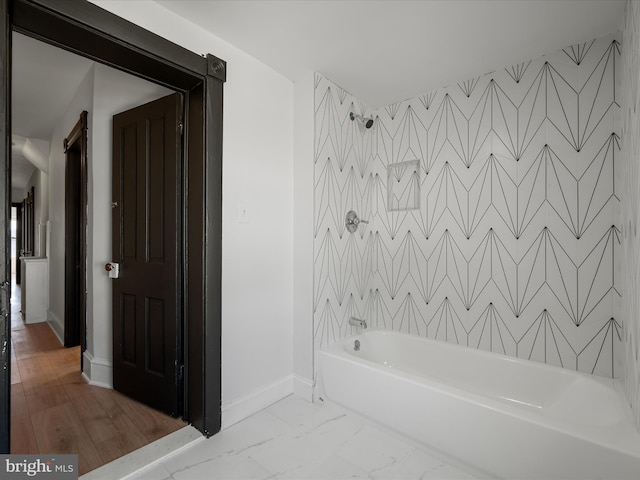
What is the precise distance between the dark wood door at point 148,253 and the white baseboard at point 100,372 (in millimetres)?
111

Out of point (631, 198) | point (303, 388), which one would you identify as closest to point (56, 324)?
point (303, 388)

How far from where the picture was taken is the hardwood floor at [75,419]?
5.53ft

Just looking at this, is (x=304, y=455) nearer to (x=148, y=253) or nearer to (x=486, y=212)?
(x=148, y=253)

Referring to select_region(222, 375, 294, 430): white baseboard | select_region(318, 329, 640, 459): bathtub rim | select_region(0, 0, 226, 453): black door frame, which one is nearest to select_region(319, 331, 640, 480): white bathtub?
select_region(318, 329, 640, 459): bathtub rim

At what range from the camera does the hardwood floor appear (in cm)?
169

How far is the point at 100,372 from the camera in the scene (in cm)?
238

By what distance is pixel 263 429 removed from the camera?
189 cm

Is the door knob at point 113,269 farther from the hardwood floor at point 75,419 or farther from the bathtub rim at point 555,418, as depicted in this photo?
the bathtub rim at point 555,418

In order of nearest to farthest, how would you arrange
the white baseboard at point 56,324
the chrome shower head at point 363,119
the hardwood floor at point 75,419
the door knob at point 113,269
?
the hardwood floor at point 75,419 < the door knob at point 113,269 < the chrome shower head at point 363,119 < the white baseboard at point 56,324

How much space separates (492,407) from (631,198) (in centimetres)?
112

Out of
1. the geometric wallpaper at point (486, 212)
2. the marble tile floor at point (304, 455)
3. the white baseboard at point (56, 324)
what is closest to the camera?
the marble tile floor at point (304, 455)

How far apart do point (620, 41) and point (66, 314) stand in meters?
4.75

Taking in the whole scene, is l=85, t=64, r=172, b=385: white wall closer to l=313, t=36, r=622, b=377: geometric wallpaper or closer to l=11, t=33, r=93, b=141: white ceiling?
l=11, t=33, r=93, b=141: white ceiling

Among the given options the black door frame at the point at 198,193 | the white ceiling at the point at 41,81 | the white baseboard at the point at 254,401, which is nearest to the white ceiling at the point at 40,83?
the white ceiling at the point at 41,81
